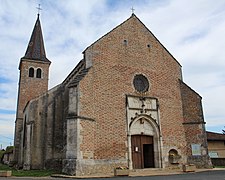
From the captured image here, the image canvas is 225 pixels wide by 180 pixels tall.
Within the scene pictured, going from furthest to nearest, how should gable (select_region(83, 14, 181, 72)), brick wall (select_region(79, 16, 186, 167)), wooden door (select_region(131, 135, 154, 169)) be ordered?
1. gable (select_region(83, 14, 181, 72))
2. wooden door (select_region(131, 135, 154, 169))
3. brick wall (select_region(79, 16, 186, 167))

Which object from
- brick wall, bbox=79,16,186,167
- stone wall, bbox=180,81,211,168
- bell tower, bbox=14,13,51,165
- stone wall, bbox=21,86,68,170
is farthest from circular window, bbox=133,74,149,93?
bell tower, bbox=14,13,51,165

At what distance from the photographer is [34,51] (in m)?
30.3

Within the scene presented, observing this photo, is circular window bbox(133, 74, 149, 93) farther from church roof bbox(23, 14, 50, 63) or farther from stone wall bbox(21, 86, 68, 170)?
church roof bbox(23, 14, 50, 63)

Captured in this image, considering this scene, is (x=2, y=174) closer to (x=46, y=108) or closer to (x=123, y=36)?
(x=46, y=108)

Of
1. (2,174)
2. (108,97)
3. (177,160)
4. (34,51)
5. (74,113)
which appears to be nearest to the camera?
(2,174)

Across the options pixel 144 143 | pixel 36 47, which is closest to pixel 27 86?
pixel 36 47

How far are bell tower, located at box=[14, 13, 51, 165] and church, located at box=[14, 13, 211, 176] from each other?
9806 millimetres

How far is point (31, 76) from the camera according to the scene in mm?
28766

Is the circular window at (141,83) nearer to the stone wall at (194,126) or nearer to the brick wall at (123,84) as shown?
the brick wall at (123,84)

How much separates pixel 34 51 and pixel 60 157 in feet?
58.3

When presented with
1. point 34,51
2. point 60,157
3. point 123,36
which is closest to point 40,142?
point 60,157

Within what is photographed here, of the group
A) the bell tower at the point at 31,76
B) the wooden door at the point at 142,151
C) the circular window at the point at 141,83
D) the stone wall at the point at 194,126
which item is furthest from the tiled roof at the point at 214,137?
the bell tower at the point at 31,76

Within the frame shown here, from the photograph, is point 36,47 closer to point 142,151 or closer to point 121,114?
point 121,114

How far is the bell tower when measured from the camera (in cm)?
2708
